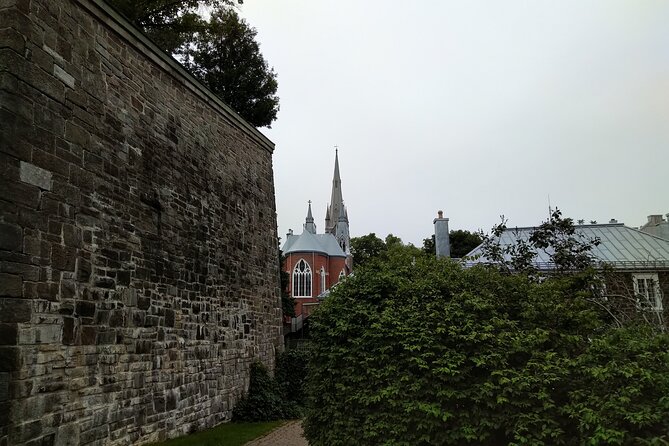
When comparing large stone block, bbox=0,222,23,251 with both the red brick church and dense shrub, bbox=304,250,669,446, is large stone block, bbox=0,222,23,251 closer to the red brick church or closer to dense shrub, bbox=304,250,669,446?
dense shrub, bbox=304,250,669,446

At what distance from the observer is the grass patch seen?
849 centimetres

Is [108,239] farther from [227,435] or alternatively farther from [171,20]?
[171,20]

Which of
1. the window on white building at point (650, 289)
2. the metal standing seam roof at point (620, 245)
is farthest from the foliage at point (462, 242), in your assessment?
the window on white building at point (650, 289)

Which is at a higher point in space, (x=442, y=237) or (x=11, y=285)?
(x=442, y=237)

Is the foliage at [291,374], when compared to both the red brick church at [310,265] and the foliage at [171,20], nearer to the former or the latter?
the foliage at [171,20]

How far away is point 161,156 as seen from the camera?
899 cm

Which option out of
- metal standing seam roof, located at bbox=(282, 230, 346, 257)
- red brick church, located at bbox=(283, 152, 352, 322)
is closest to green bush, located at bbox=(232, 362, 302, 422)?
red brick church, located at bbox=(283, 152, 352, 322)

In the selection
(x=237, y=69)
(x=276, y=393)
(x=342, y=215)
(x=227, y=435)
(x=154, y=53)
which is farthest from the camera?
(x=342, y=215)

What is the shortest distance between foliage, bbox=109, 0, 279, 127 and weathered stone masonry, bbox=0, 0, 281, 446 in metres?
6.26

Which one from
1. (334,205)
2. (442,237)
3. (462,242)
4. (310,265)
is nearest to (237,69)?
(442,237)

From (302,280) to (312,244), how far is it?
4.02 m

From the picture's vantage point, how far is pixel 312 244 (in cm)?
5025

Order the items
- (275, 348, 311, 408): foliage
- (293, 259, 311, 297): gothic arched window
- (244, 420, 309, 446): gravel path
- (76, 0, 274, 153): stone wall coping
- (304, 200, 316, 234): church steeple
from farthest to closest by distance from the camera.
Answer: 1. (304, 200, 316, 234): church steeple
2. (293, 259, 311, 297): gothic arched window
3. (275, 348, 311, 408): foliage
4. (244, 420, 309, 446): gravel path
5. (76, 0, 274, 153): stone wall coping

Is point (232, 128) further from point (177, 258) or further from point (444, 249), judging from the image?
point (444, 249)
